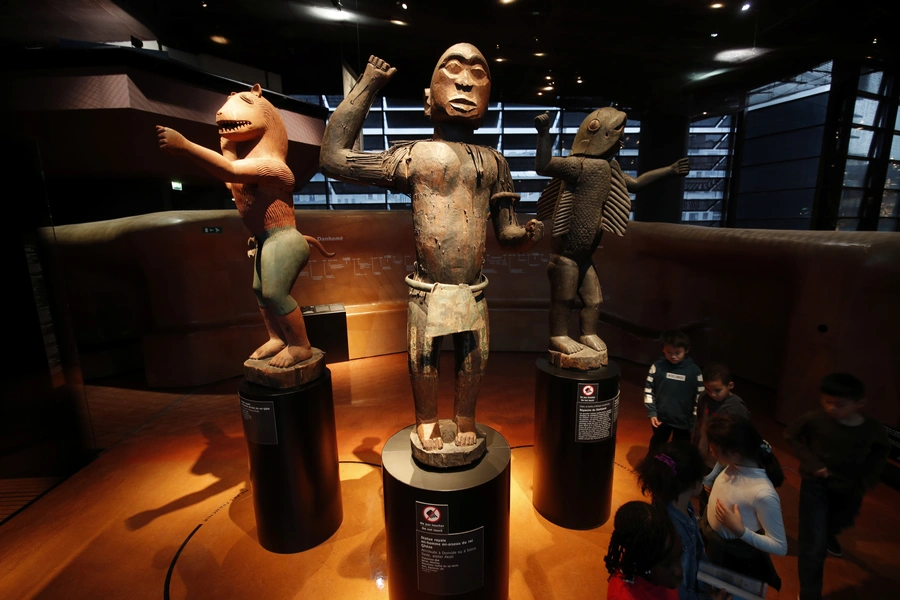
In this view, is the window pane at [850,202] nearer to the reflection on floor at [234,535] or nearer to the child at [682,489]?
the reflection on floor at [234,535]

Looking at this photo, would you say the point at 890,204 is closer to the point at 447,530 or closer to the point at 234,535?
the point at 447,530

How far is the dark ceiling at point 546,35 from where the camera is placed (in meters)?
2.88

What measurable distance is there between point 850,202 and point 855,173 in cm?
22

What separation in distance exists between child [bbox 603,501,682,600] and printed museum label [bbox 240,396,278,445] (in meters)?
1.59

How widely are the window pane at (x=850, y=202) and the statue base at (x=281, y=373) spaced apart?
4006mm

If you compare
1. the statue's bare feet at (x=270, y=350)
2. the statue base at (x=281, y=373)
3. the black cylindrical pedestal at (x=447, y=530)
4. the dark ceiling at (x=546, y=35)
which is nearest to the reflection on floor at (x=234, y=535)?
the black cylindrical pedestal at (x=447, y=530)

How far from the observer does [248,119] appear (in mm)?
1885

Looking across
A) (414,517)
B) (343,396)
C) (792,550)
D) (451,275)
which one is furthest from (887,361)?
(343,396)

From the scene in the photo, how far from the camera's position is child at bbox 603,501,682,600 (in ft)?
3.31

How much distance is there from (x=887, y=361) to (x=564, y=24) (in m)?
3.24

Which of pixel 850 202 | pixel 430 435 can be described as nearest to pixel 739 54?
pixel 850 202

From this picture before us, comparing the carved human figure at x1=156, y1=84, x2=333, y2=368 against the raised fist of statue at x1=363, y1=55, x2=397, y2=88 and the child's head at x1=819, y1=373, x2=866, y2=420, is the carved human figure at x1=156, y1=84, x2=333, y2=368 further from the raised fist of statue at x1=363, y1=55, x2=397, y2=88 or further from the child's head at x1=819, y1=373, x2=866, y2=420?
the child's head at x1=819, y1=373, x2=866, y2=420

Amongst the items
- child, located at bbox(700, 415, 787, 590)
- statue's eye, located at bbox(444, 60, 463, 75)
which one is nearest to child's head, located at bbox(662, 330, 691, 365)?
child, located at bbox(700, 415, 787, 590)

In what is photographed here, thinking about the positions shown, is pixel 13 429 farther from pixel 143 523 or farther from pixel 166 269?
pixel 166 269
